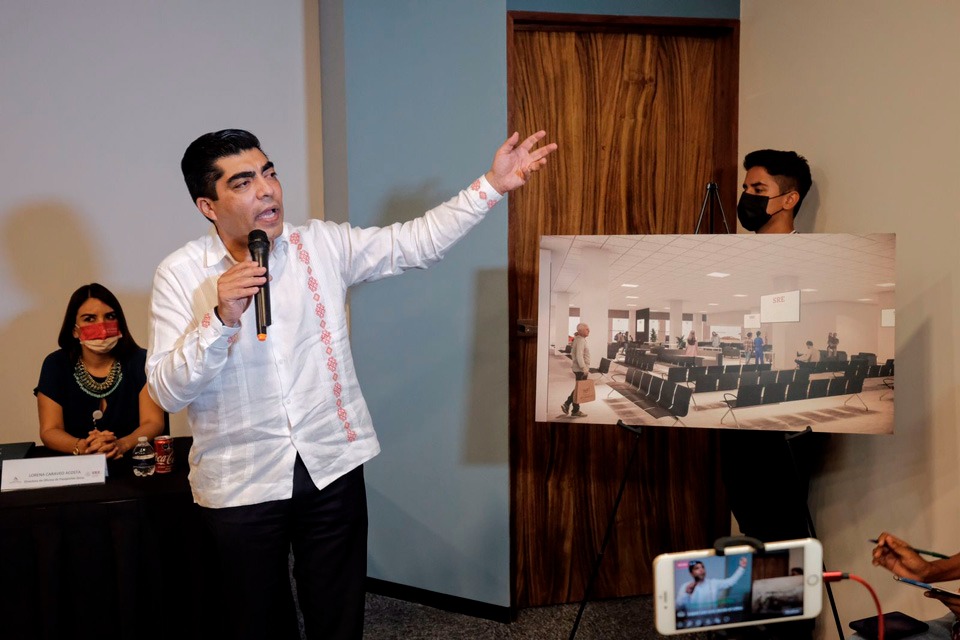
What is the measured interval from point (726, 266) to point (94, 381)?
2203 mm

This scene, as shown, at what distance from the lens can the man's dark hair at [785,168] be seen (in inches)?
89.0

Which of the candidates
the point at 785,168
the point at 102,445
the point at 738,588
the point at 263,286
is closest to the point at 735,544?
the point at 738,588

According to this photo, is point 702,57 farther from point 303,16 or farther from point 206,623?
point 206,623

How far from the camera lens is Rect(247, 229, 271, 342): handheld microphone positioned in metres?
1.49

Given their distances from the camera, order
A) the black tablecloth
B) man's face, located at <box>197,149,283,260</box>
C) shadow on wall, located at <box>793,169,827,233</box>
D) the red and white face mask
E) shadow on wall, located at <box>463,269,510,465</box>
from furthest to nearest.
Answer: shadow on wall, located at <box>463,269,510,465</box> < the red and white face mask < shadow on wall, located at <box>793,169,827,233</box> < the black tablecloth < man's face, located at <box>197,149,283,260</box>

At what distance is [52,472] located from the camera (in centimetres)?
218

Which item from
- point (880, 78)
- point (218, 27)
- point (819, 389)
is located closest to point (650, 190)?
point (880, 78)

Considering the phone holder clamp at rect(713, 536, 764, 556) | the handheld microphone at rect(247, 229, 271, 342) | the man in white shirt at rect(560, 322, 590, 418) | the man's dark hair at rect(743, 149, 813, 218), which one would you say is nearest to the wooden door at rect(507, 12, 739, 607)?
the man's dark hair at rect(743, 149, 813, 218)

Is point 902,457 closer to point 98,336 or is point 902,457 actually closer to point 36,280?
point 98,336

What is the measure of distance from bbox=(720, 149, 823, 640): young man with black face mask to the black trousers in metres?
1.20

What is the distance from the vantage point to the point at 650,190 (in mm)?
2834

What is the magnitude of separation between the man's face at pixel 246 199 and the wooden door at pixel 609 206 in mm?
1187

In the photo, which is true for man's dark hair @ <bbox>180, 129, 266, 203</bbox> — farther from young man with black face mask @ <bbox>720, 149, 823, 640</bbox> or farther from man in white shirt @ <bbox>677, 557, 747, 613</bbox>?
young man with black face mask @ <bbox>720, 149, 823, 640</bbox>

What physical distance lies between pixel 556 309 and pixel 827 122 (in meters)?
1.08
